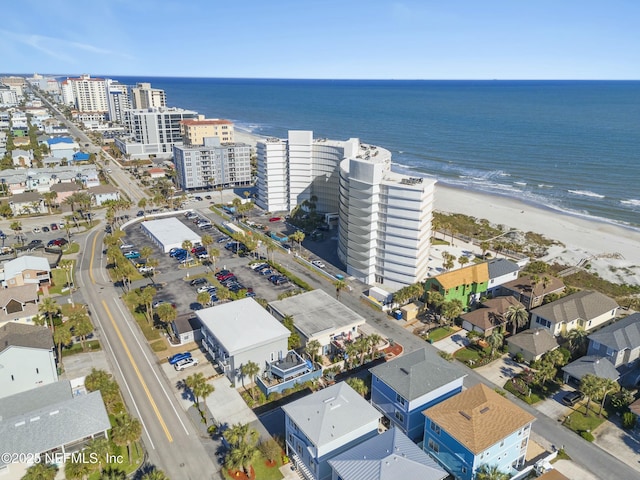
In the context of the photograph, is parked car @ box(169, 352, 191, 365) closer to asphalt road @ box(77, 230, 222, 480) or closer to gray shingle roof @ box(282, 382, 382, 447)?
asphalt road @ box(77, 230, 222, 480)

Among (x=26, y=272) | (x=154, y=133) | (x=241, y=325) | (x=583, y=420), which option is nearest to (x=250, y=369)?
(x=241, y=325)

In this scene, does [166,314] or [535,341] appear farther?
[166,314]

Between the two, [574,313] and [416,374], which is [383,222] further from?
[416,374]

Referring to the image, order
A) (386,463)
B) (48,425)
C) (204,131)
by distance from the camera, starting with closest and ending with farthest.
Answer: (386,463) < (48,425) < (204,131)

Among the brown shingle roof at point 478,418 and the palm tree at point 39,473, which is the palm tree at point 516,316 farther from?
the palm tree at point 39,473

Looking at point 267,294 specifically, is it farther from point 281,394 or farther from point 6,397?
point 6,397

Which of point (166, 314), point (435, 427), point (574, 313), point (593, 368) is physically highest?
point (166, 314)

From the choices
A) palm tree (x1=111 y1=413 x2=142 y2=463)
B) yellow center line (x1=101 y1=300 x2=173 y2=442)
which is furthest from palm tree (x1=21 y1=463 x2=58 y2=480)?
yellow center line (x1=101 y1=300 x2=173 y2=442)
